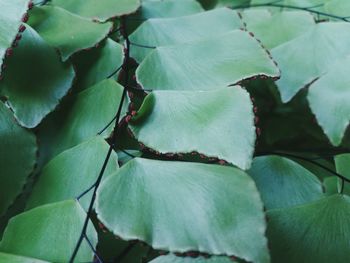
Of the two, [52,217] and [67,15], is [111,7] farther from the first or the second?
[52,217]

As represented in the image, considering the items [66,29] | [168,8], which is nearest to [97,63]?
[66,29]

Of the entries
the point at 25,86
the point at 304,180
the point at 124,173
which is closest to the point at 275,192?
→ the point at 304,180

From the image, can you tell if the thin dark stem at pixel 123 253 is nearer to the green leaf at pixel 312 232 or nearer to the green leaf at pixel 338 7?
the green leaf at pixel 312 232

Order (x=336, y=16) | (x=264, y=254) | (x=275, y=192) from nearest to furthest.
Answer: (x=264, y=254)
(x=275, y=192)
(x=336, y=16)

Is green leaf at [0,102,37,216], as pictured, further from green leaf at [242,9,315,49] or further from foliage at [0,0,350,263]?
green leaf at [242,9,315,49]

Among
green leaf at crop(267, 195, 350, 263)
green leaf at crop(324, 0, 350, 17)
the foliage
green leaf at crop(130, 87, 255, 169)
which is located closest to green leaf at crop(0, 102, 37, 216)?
the foliage

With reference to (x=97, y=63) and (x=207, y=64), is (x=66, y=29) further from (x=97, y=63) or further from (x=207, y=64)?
(x=207, y=64)
